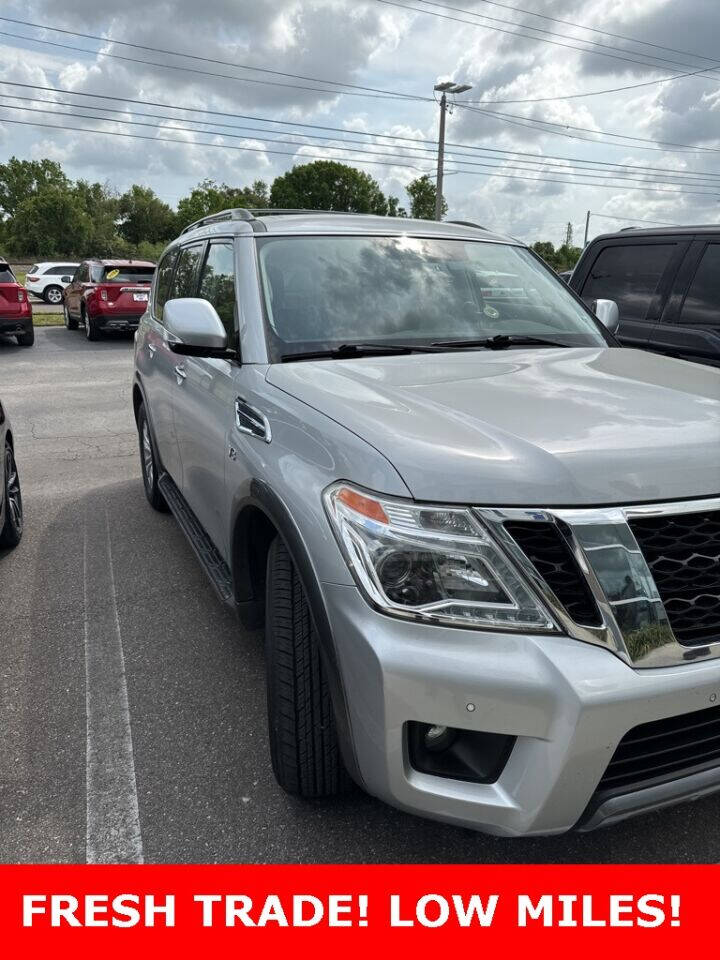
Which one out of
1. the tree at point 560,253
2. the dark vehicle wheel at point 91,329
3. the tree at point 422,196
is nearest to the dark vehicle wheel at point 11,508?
the dark vehicle wheel at point 91,329

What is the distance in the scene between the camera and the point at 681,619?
1922mm

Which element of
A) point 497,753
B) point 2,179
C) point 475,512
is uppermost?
point 2,179

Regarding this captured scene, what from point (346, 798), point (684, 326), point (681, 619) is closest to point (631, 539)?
point (681, 619)

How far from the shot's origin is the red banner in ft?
6.55

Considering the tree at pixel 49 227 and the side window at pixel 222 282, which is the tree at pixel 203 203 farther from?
the side window at pixel 222 282

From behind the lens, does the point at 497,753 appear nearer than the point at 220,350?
Yes

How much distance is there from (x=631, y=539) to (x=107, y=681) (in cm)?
241

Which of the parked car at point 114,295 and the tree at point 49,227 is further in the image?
the tree at point 49,227

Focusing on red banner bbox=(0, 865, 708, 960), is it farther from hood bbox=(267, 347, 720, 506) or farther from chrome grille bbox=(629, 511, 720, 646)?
hood bbox=(267, 347, 720, 506)

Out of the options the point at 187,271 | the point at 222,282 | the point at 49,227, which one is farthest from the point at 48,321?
the point at 49,227

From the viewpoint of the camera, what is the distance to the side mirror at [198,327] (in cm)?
293

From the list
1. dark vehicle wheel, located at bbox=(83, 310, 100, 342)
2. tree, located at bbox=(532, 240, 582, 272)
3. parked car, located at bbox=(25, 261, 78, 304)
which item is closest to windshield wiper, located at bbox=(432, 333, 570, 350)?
dark vehicle wheel, located at bbox=(83, 310, 100, 342)

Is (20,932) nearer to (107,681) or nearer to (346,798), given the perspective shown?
(346,798)

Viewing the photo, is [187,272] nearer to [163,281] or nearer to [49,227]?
[163,281]
